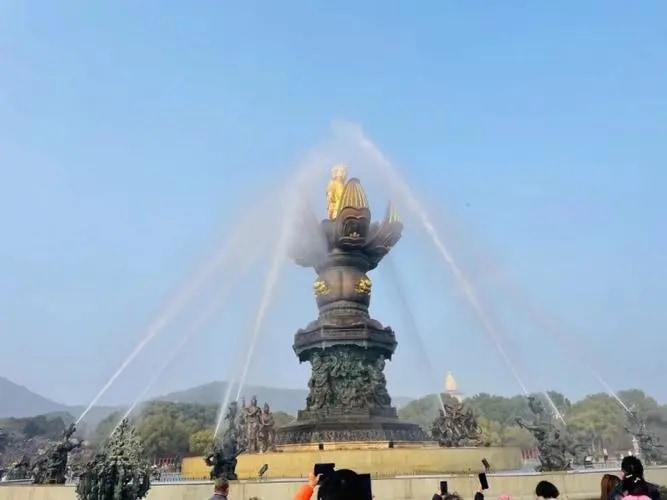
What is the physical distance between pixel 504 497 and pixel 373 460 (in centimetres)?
1517

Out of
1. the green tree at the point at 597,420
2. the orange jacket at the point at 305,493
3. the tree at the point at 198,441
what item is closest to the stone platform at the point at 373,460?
the orange jacket at the point at 305,493

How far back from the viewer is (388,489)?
1555cm

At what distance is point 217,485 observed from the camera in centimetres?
607

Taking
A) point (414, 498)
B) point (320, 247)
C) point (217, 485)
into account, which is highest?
point (320, 247)

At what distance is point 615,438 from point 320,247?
158 feet

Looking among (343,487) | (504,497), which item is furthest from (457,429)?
(343,487)

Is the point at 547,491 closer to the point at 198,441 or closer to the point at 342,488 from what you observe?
the point at 342,488

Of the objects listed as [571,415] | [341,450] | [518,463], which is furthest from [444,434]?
[571,415]

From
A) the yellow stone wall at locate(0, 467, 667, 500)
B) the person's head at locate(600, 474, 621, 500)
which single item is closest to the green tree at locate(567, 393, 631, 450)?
the yellow stone wall at locate(0, 467, 667, 500)

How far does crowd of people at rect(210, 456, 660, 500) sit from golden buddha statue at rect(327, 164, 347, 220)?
77.9ft

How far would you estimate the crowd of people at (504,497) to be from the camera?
270 centimetres

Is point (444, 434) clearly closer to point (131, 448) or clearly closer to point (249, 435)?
point (249, 435)

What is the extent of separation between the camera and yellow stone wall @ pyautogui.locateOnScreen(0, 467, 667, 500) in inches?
607

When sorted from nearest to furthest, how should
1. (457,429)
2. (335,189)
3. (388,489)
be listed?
(388,489)
(457,429)
(335,189)
